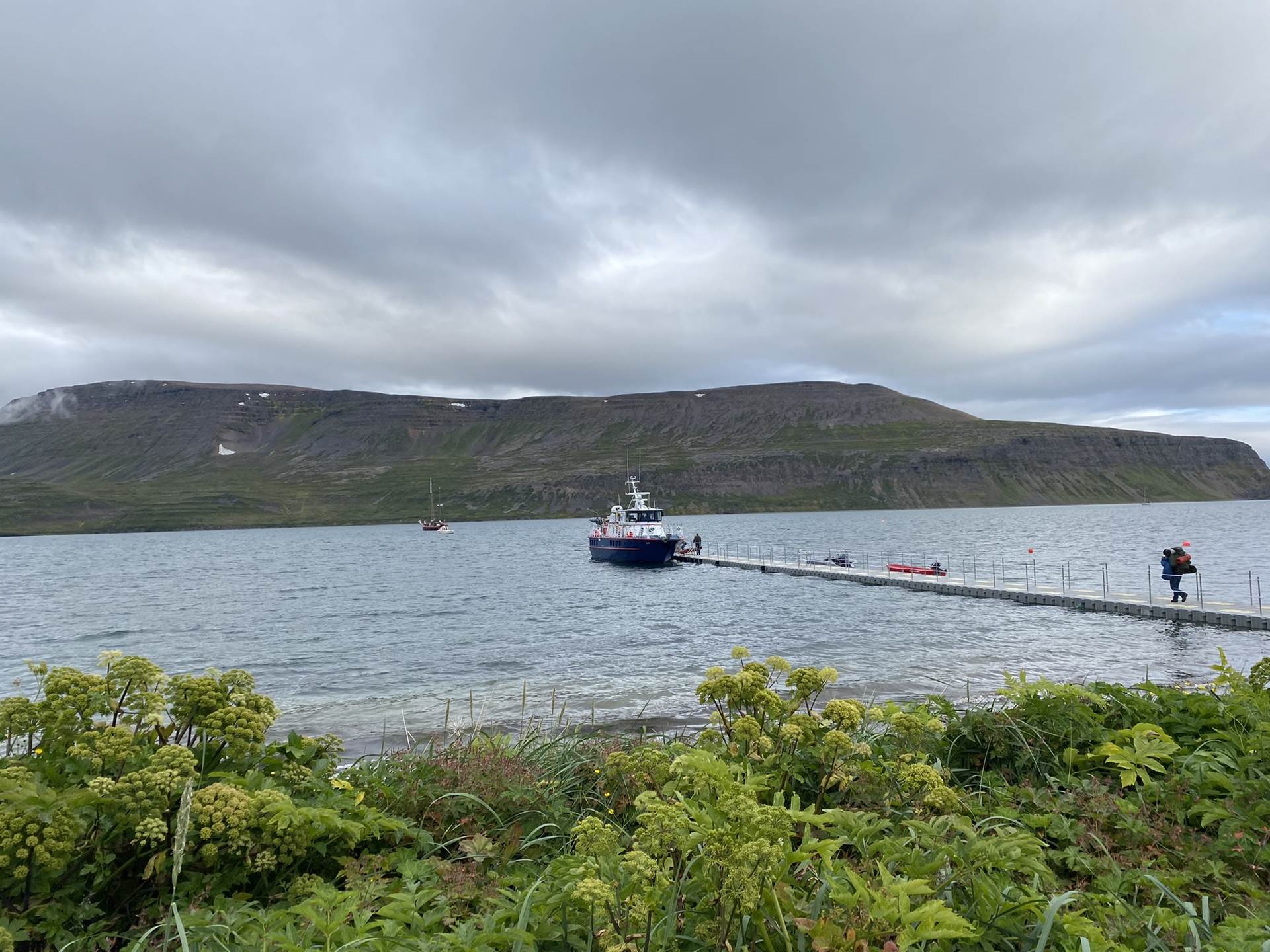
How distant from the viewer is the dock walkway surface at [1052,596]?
2397 cm

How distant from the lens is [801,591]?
1709 inches

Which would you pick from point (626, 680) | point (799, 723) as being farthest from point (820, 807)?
point (626, 680)

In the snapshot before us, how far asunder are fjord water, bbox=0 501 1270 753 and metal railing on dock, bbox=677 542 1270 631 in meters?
0.56

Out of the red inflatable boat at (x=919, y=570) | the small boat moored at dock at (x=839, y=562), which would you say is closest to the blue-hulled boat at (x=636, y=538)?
the small boat moored at dock at (x=839, y=562)

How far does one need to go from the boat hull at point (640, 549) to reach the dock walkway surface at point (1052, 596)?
11.8m

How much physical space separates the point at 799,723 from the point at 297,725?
48.2 ft

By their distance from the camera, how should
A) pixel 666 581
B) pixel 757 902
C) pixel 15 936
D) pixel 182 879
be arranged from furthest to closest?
pixel 666 581 → pixel 182 879 → pixel 15 936 → pixel 757 902

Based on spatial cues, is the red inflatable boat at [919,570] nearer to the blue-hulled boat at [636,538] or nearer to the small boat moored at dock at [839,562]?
the small boat moored at dock at [839,562]

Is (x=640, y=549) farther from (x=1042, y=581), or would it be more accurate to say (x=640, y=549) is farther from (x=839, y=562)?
(x=1042, y=581)

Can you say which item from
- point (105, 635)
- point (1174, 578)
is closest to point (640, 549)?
point (105, 635)

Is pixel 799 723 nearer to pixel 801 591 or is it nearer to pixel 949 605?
pixel 949 605

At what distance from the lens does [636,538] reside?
66.9 metres

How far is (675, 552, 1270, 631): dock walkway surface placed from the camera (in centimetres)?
2397

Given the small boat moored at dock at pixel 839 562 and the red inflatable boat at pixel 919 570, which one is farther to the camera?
the small boat moored at dock at pixel 839 562
